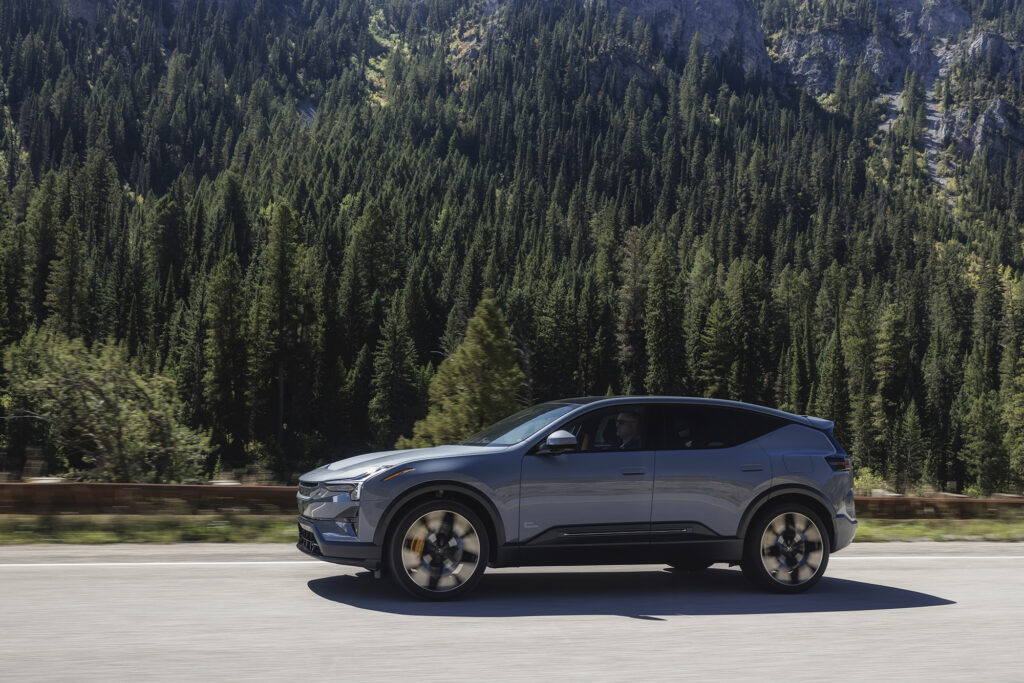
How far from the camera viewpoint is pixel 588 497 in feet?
26.0

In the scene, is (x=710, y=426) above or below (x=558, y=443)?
above

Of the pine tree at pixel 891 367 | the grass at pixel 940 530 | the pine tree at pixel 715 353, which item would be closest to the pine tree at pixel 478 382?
the grass at pixel 940 530

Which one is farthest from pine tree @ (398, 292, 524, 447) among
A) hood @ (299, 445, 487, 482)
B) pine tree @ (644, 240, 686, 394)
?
pine tree @ (644, 240, 686, 394)

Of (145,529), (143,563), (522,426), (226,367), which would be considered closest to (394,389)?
(226,367)

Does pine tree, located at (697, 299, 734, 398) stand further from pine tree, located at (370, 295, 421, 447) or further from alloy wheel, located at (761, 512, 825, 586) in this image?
alloy wheel, located at (761, 512, 825, 586)

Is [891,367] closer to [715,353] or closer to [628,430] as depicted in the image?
[715,353]

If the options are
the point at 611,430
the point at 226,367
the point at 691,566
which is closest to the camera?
the point at 611,430

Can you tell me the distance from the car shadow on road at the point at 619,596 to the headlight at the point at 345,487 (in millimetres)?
827

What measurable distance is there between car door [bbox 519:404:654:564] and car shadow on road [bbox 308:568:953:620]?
425 millimetres

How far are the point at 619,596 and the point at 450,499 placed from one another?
1.72 metres

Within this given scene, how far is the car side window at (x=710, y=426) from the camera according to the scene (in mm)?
8375

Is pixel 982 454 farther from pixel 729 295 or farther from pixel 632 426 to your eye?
pixel 632 426

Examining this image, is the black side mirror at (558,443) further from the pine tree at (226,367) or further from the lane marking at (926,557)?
the pine tree at (226,367)

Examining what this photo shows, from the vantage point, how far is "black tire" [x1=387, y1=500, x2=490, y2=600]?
25.0ft
